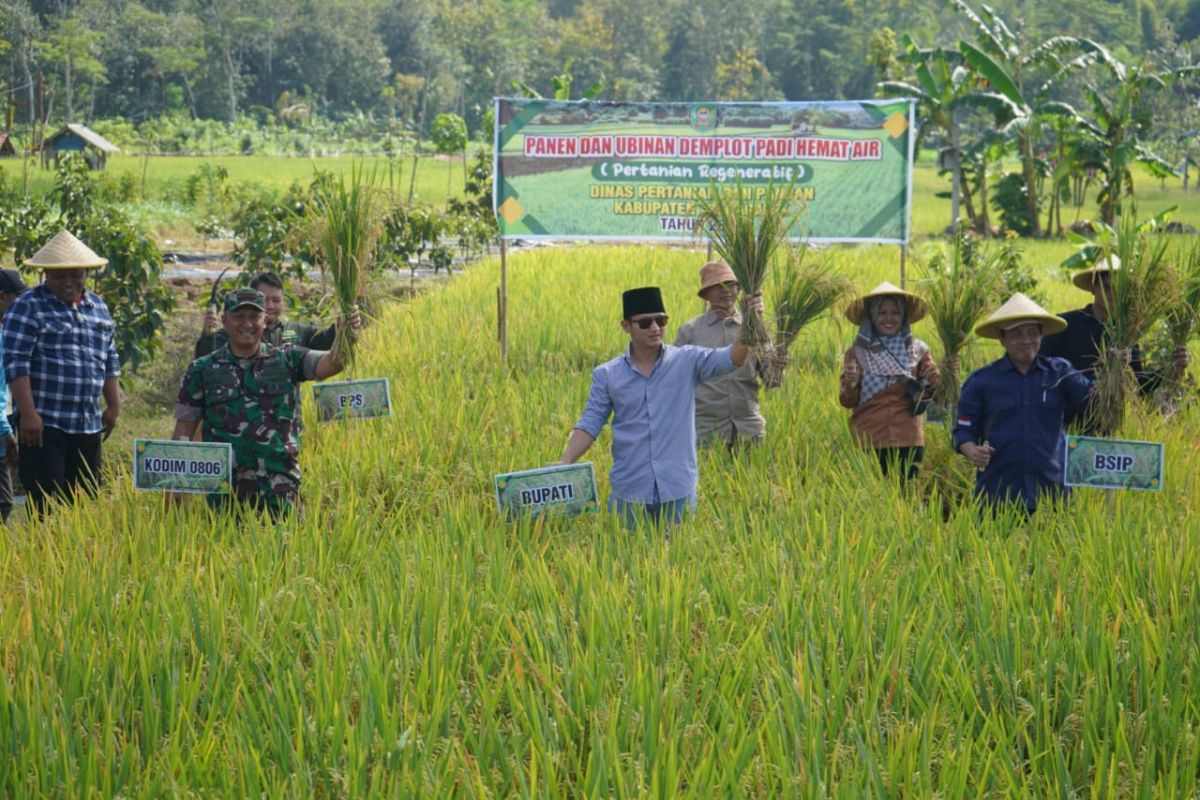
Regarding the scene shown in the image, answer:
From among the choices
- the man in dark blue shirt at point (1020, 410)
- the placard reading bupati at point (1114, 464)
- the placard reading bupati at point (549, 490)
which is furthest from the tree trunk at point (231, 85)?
the placard reading bupati at point (1114, 464)

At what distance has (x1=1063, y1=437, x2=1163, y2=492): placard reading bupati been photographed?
15.0 ft

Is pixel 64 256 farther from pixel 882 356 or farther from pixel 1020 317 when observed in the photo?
pixel 1020 317

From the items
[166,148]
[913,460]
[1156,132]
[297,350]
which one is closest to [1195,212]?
[1156,132]

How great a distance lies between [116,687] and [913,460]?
325 cm

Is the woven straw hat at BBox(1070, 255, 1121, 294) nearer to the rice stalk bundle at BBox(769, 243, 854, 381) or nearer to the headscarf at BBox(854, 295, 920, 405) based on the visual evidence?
the headscarf at BBox(854, 295, 920, 405)

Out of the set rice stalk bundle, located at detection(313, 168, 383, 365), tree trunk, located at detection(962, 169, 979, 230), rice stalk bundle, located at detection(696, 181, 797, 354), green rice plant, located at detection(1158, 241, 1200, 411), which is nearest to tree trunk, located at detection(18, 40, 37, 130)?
rice stalk bundle, located at detection(313, 168, 383, 365)

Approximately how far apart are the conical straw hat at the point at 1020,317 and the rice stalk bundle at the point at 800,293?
0.58 metres

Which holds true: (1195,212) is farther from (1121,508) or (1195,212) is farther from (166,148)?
(166,148)

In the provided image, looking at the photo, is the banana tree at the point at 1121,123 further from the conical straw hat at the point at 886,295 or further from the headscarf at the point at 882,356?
the headscarf at the point at 882,356

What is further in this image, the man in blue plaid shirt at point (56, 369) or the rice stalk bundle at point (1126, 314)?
the man in blue plaid shirt at point (56, 369)

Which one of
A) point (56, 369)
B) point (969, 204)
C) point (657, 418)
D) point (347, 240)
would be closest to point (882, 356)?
point (657, 418)

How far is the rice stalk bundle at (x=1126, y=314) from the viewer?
5.07 meters

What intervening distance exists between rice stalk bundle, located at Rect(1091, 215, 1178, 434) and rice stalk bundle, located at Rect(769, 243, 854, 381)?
3.13ft

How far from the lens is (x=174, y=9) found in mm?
59938
